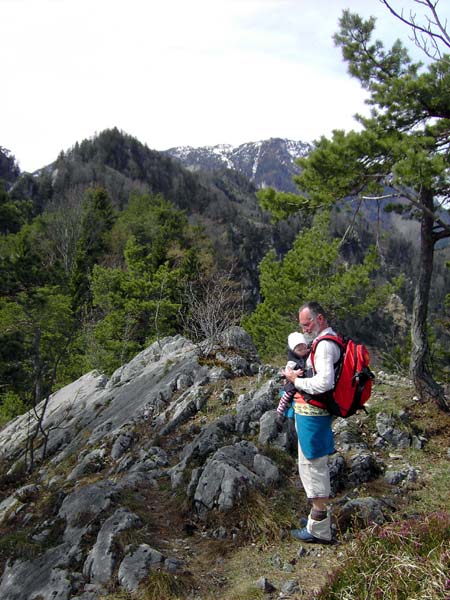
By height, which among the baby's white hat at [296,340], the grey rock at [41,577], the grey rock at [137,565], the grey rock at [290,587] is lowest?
the grey rock at [41,577]

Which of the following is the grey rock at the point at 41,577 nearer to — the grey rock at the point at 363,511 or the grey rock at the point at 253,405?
the grey rock at the point at 363,511

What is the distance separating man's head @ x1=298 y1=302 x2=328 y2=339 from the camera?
4141 millimetres

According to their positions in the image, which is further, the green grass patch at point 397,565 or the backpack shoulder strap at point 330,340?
the backpack shoulder strap at point 330,340

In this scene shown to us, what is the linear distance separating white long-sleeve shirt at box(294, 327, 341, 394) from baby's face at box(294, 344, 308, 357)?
24 cm

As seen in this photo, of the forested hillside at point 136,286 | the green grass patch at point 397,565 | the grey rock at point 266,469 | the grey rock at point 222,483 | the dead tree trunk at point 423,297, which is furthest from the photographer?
the forested hillside at point 136,286

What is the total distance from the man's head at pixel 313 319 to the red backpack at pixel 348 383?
16 cm

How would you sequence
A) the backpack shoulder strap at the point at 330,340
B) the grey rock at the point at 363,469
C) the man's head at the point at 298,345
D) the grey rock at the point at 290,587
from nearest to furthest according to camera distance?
the grey rock at the point at 290,587
the backpack shoulder strap at the point at 330,340
the man's head at the point at 298,345
the grey rock at the point at 363,469

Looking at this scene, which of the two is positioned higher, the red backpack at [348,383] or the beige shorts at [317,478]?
the red backpack at [348,383]

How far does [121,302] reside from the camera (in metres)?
26.1

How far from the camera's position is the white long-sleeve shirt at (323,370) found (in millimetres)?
3881

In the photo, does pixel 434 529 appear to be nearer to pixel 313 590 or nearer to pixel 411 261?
pixel 313 590

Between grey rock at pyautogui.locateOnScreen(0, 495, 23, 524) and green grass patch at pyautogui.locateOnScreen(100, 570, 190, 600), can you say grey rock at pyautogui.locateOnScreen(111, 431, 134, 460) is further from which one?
green grass patch at pyautogui.locateOnScreen(100, 570, 190, 600)

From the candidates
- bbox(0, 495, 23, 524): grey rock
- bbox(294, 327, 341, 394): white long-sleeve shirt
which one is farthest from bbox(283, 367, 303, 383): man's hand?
bbox(0, 495, 23, 524): grey rock

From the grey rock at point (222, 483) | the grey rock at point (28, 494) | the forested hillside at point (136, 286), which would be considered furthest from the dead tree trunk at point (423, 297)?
the grey rock at point (28, 494)
